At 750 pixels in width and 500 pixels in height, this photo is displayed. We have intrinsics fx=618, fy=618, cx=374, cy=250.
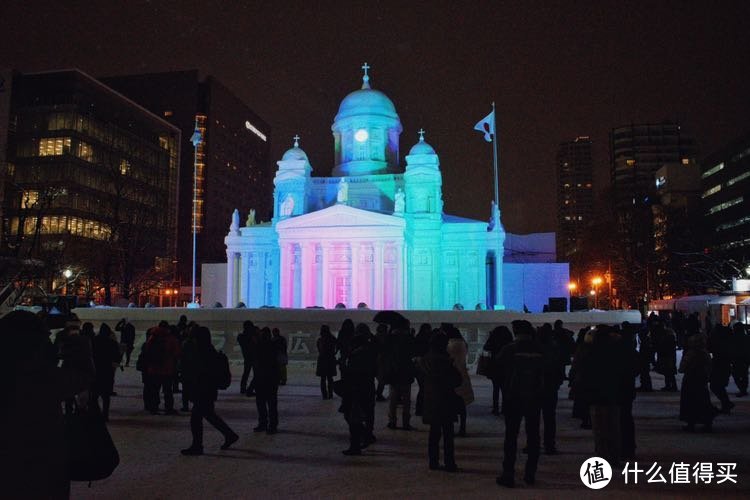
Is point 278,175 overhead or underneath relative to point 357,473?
overhead

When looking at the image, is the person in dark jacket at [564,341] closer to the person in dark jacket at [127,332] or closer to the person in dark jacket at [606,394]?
the person in dark jacket at [606,394]

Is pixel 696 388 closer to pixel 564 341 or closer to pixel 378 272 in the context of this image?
pixel 564 341

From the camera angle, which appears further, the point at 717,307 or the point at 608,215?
the point at 608,215

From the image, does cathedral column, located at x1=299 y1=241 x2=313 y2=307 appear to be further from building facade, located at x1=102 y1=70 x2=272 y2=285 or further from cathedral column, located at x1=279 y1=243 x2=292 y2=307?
building facade, located at x1=102 y1=70 x2=272 y2=285

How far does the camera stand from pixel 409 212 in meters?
52.2

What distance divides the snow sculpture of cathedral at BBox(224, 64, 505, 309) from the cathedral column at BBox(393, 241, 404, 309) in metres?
0.08

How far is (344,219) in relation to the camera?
48250 mm

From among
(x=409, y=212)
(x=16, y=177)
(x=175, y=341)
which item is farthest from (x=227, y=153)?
(x=175, y=341)

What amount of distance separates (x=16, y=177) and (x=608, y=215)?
229 ft

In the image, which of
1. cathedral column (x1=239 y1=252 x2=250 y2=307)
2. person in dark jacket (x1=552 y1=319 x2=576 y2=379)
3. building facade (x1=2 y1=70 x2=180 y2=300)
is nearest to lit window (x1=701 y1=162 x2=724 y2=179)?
cathedral column (x1=239 y1=252 x2=250 y2=307)

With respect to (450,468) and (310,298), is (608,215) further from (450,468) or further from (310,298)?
(450,468)

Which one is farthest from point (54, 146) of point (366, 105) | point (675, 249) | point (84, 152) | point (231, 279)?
point (675, 249)

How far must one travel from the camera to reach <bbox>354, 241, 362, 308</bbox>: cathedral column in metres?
48.9

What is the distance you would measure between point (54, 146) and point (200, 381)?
74.8 metres
